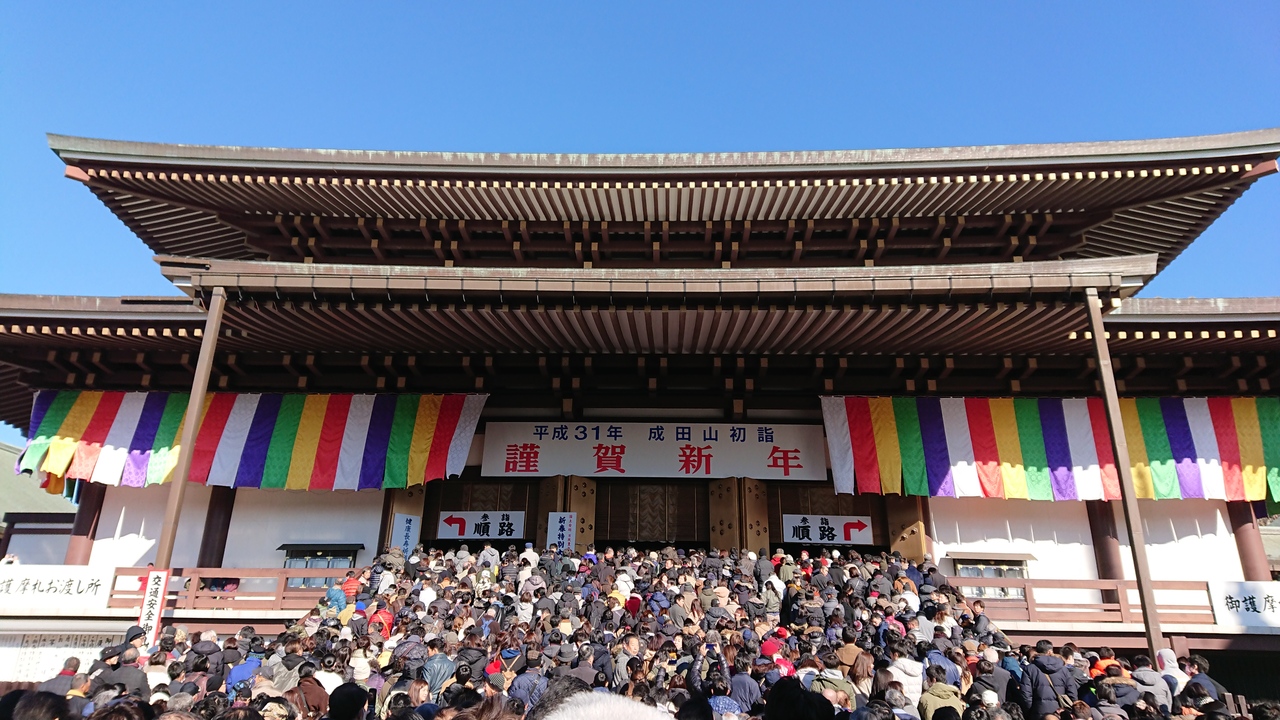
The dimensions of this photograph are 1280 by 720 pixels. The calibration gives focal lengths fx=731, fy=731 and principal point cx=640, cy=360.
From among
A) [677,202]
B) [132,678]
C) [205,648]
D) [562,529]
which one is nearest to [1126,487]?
[677,202]

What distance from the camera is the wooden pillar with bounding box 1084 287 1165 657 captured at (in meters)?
9.59

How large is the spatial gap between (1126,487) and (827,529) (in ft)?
19.0

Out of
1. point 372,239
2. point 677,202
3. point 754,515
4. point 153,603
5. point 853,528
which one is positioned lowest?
point 153,603

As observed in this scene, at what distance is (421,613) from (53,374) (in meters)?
10.6

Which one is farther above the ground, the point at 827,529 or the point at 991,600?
the point at 827,529

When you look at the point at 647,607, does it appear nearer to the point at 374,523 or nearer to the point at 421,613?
the point at 421,613

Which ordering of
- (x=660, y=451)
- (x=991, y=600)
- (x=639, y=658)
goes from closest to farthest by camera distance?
(x=639, y=658) < (x=991, y=600) < (x=660, y=451)

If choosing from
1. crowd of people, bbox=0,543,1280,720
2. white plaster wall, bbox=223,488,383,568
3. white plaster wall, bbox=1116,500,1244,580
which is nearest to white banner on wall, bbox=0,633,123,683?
crowd of people, bbox=0,543,1280,720

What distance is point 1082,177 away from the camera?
514 inches

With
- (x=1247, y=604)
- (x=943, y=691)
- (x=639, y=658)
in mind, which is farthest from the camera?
(x=1247, y=604)

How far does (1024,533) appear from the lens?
46.9ft

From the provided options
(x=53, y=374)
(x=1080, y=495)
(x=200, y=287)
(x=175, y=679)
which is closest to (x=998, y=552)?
(x=1080, y=495)

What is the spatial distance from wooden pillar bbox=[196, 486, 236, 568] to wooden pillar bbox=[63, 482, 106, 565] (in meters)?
2.15

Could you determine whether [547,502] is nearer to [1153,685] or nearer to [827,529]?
[827,529]
